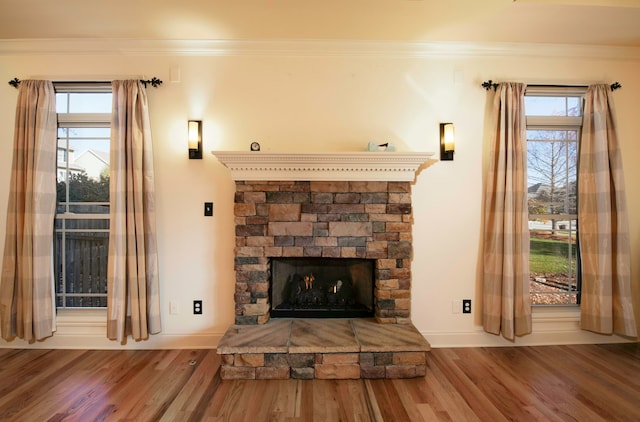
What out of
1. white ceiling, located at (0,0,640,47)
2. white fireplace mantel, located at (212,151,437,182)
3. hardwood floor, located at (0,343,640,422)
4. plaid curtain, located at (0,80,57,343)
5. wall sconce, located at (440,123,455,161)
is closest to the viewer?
hardwood floor, located at (0,343,640,422)

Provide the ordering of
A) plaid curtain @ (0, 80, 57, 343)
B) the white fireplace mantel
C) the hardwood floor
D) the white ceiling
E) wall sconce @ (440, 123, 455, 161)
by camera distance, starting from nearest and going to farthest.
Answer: the hardwood floor, the white ceiling, the white fireplace mantel, plaid curtain @ (0, 80, 57, 343), wall sconce @ (440, 123, 455, 161)

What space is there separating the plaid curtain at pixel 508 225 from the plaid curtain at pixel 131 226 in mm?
2849

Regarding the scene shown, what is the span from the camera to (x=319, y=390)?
5.88 feet

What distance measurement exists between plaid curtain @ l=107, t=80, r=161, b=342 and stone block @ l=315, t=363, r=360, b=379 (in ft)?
4.60

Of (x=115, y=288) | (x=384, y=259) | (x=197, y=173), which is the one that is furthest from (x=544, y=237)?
(x=115, y=288)

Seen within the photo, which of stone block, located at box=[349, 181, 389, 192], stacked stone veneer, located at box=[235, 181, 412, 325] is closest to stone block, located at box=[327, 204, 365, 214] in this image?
stacked stone veneer, located at box=[235, 181, 412, 325]

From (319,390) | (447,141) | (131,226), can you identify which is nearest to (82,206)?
(131,226)

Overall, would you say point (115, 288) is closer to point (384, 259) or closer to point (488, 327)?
point (384, 259)

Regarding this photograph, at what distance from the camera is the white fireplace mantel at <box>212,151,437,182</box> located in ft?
6.84

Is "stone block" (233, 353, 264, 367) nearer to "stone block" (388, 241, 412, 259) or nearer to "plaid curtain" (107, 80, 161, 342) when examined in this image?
"plaid curtain" (107, 80, 161, 342)

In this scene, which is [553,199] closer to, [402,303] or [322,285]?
[402,303]

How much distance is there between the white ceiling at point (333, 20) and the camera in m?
1.88

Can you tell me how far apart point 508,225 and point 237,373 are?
2.41m

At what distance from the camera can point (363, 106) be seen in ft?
7.72
